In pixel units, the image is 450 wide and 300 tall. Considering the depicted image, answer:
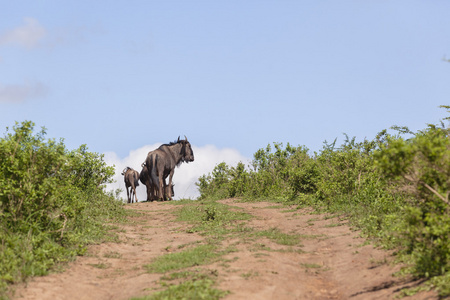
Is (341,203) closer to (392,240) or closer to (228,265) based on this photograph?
(392,240)

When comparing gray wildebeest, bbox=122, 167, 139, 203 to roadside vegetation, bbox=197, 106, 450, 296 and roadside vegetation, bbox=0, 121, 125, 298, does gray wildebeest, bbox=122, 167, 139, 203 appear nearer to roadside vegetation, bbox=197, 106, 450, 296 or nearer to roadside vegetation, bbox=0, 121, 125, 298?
roadside vegetation, bbox=197, 106, 450, 296

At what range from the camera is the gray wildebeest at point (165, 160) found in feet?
74.8

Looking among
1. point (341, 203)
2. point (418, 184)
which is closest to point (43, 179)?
point (418, 184)

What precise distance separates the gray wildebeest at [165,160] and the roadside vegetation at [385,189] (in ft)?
8.07

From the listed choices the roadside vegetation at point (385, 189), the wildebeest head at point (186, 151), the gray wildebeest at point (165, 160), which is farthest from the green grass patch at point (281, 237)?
the wildebeest head at point (186, 151)

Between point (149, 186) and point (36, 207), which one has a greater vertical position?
point (149, 186)

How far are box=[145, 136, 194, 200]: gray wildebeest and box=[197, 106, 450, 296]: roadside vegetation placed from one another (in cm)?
246

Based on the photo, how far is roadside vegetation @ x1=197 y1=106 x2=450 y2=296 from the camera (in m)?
7.70

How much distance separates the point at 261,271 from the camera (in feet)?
28.5

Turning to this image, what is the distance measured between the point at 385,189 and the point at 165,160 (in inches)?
450

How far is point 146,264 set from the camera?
10016 mm

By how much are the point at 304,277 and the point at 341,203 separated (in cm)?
703

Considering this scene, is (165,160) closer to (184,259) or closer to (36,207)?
(36,207)

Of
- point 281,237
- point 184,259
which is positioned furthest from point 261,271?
point 281,237
